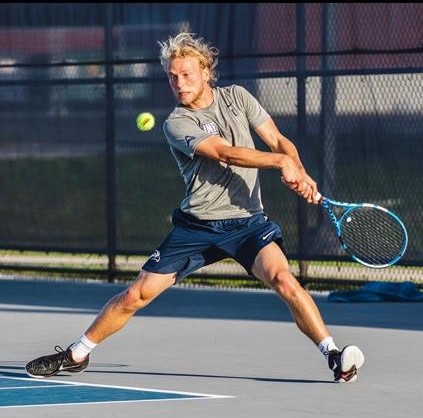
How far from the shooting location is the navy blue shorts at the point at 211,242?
27.1 feet

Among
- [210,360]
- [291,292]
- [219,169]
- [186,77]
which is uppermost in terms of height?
[186,77]

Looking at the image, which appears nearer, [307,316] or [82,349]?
[307,316]

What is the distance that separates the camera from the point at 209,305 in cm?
1238

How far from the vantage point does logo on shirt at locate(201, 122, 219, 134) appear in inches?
320

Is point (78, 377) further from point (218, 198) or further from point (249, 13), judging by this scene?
point (249, 13)

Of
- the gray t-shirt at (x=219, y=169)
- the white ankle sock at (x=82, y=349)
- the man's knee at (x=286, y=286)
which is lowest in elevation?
the white ankle sock at (x=82, y=349)

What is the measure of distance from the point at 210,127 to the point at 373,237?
4.89ft

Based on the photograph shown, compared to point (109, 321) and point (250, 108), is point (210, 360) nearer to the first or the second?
point (109, 321)

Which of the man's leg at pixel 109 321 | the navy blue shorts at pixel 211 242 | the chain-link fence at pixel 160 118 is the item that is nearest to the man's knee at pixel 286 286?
the navy blue shorts at pixel 211 242

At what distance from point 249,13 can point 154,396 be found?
6.38 metres

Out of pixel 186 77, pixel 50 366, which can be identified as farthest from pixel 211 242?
pixel 50 366

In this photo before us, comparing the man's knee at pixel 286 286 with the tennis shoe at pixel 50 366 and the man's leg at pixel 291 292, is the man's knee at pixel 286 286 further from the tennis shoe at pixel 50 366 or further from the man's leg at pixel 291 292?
the tennis shoe at pixel 50 366

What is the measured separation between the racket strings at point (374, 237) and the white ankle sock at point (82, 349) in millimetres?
1521

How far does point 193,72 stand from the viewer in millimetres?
8102
